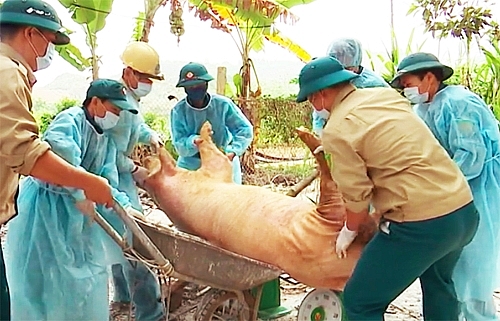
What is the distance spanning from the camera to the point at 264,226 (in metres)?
2.11

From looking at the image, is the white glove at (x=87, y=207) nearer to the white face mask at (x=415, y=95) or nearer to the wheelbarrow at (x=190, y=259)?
the wheelbarrow at (x=190, y=259)

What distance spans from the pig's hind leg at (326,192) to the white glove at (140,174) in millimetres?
819

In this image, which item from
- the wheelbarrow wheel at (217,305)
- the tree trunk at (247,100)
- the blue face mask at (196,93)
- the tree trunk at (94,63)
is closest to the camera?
the wheelbarrow wheel at (217,305)

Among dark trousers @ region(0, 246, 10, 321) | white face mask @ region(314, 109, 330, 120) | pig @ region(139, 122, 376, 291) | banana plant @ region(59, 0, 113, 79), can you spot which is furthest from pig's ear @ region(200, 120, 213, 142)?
dark trousers @ region(0, 246, 10, 321)

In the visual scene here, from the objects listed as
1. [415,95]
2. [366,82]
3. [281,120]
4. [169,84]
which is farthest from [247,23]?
[415,95]

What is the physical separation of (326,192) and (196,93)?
1.04 m

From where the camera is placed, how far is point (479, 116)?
7.08ft

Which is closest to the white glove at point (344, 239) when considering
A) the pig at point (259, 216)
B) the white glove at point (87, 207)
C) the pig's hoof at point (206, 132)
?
the pig at point (259, 216)

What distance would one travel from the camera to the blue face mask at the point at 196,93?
2.77 metres

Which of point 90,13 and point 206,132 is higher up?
point 90,13

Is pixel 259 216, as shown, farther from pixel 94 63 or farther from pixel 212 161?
pixel 94 63

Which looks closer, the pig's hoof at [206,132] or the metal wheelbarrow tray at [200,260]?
the metal wheelbarrow tray at [200,260]

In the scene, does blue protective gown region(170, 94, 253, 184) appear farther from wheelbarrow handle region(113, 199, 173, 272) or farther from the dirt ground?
wheelbarrow handle region(113, 199, 173, 272)

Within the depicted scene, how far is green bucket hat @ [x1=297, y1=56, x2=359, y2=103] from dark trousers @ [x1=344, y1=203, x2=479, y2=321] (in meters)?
0.42
